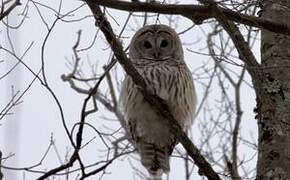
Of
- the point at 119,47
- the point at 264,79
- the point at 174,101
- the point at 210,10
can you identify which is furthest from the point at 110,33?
the point at 174,101

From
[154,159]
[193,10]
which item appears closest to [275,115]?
[193,10]

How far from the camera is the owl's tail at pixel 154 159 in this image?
218 inches

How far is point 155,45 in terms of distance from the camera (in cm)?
651

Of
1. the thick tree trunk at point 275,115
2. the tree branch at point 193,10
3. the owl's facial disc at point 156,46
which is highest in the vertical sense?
the owl's facial disc at point 156,46

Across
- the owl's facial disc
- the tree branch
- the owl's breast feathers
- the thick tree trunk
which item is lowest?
the thick tree trunk

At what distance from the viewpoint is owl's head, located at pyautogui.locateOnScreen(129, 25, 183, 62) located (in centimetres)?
632

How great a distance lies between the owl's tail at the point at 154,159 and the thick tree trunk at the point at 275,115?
1834 millimetres

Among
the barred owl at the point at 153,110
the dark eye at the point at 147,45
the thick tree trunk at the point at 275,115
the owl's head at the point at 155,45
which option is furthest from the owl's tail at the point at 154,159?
the thick tree trunk at the point at 275,115

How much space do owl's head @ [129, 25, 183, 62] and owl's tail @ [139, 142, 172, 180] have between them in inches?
39.7

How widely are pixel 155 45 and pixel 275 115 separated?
2.90 m

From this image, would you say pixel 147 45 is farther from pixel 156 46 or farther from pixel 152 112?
pixel 152 112

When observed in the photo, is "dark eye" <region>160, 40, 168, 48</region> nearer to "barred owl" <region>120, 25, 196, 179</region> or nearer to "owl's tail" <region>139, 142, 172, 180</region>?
"barred owl" <region>120, 25, 196, 179</region>

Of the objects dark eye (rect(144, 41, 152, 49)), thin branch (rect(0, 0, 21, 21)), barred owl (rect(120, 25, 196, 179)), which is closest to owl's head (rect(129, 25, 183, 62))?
dark eye (rect(144, 41, 152, 49))

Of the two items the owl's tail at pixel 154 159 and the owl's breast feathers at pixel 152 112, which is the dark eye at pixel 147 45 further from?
the owl's tail at pixel 154 159
